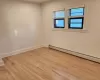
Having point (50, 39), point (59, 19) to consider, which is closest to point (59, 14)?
point (59, 19)

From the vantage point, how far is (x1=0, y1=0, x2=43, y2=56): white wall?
3.84 m

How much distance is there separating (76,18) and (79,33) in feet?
2.02

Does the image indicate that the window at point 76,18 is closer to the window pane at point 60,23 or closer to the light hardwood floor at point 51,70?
the window pane at point 60,23

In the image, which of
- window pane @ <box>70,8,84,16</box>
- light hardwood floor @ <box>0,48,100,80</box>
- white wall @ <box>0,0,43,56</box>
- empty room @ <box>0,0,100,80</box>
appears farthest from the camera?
white wall @ <box>0,0,43,56</box>

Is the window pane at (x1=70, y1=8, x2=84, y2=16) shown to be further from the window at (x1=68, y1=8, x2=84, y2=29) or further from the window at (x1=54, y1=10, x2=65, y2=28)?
the window at (x1=54, y1=10, x2=65, y2=28)

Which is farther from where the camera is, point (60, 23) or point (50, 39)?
point (50, 39)

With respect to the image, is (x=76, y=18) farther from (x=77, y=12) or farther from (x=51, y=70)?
(x=51, y=70)

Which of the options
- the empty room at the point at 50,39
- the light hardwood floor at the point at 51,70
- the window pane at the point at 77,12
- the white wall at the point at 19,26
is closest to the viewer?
the light hardwood floor at the point at 51,70

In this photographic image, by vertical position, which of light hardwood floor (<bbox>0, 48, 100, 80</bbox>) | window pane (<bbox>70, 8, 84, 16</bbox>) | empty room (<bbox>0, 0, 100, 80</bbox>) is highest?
window pane (<bbox>70, 8, 84, 16</bbox>)

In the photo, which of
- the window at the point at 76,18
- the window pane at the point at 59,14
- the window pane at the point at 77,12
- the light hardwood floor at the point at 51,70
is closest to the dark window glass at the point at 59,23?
the window pane at the point at 59,14

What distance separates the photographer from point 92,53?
130 inches

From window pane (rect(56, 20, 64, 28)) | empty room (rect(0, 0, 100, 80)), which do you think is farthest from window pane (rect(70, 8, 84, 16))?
window pane (rect(56, 20, 64, 28))

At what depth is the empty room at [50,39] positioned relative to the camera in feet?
A: 8.96

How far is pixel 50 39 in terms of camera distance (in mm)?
4867
